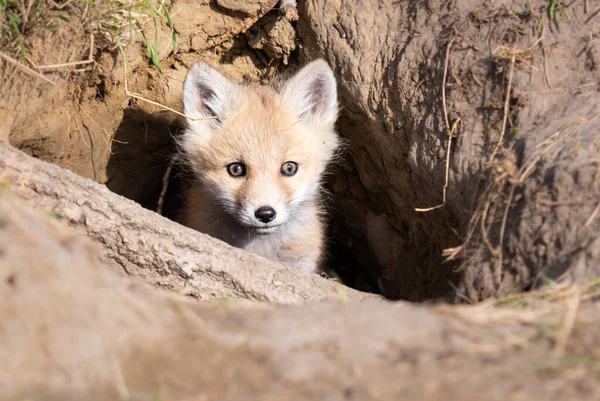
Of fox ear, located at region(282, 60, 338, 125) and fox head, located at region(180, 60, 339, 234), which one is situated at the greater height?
fox ear, located at region(282, 60, 338, 125)

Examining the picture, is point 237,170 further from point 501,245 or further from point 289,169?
point 501,245

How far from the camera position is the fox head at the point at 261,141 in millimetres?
3973

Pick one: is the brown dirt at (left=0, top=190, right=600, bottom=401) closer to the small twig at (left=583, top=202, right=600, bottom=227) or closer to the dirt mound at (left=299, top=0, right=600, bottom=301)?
the small twig at (left=583, top=202, right=600, bottom=227)

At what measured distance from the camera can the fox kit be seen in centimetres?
404

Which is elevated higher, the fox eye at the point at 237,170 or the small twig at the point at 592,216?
the small twig at the point at 592,216

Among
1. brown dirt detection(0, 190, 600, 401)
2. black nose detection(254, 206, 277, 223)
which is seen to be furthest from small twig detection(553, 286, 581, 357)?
black nose detection(254, 206, 277, 223)

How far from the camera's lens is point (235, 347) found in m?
1.79

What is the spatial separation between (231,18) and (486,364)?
3569mm

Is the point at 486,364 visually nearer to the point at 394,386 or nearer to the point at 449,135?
the point at 394,386

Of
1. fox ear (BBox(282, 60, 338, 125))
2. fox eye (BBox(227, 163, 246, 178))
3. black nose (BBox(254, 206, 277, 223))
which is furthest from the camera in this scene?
fox ear (BBox(282, 60, 338, 125))

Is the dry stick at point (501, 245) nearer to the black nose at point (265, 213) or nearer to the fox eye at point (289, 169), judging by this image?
the black nose at point (265, 213)

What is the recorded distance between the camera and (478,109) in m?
3.53

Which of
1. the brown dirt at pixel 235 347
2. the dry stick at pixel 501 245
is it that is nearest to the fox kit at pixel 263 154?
the dry stick at pixel 501 245

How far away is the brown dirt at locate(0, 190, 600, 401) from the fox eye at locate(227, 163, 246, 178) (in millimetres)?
2151
